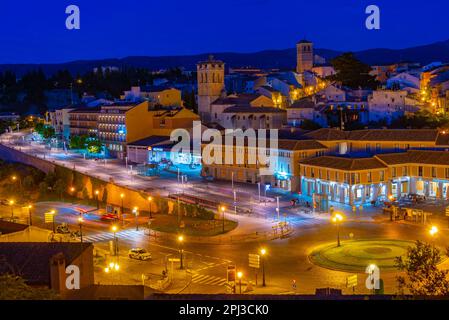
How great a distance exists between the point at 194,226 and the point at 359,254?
13.0m

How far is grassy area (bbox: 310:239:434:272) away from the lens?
33594 mm

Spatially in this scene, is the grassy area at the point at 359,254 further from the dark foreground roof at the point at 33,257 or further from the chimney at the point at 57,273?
the chimney at the point at 57,273

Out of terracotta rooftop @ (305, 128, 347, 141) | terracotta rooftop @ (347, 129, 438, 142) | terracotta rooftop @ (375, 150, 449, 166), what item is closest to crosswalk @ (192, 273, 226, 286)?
terracotta rooftop @ (375, 150, 449, 166)

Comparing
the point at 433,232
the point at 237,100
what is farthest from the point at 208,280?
the point at 237,100

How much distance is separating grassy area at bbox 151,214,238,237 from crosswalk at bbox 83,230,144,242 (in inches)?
63.0

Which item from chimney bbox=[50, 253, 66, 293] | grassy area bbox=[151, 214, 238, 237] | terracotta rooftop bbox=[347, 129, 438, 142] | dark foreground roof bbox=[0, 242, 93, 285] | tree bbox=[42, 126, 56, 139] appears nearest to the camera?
chimney bbox=[50, 253, 66, 293]

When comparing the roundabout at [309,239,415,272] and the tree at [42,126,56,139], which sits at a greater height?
the tree at [42,126,56,139]

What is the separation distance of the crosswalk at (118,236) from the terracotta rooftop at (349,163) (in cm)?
1537

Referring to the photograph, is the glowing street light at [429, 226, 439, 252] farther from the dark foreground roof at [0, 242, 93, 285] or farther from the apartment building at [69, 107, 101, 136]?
the apartment building at [69, 107, 101, 136]

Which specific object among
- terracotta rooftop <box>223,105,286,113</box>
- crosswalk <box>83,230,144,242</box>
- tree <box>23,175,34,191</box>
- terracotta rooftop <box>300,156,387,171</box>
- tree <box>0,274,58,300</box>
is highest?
terracotta rooftop <box>223,105,286,113</box>

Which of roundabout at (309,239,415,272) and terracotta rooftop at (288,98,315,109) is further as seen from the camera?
terracotta rooftop at (288,98,315,109)

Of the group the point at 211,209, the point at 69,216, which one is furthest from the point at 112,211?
the point at 211,209

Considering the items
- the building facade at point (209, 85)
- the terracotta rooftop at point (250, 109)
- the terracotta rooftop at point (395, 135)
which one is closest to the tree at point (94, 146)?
the building facade at point (209, 85)

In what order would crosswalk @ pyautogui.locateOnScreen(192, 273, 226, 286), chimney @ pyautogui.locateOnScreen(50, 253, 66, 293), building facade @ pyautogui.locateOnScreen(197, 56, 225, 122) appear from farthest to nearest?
building facade @ pyautogui.locateOnScreen(197, 56, 225, 122)
crosswalk @ pyautogui.locateOnScreen(192, 273, 226, 286)
chimney @ pyautogui.locateOnScreen(50, 253, 66, 293)
